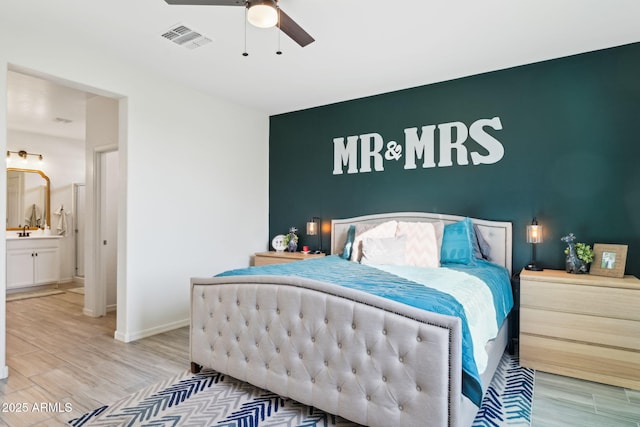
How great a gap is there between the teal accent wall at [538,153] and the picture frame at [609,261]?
25 cm

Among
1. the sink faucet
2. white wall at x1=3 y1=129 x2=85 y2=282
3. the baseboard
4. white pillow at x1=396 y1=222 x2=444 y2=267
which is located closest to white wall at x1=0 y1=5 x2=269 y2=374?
the baseboard

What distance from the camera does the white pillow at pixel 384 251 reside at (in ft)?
10.9

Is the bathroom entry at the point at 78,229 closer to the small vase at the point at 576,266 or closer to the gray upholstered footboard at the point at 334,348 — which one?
the gray upholstered footboard at the point at 334,348

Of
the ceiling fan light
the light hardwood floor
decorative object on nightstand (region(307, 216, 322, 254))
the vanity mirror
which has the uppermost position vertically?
the ceiling fan light

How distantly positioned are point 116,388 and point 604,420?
10.6ft

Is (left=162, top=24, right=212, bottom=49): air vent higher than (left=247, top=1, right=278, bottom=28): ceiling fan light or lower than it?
higher

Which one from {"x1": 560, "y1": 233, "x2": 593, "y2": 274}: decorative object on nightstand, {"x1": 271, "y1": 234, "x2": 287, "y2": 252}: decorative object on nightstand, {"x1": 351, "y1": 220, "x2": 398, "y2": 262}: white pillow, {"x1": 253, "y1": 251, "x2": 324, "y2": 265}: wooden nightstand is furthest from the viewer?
{"x1": 271, "y1": 234, "x2": 287, "y2": 252}: decorative object on nightstand

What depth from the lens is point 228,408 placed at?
230cm

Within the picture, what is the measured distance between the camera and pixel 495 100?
363 centimetres

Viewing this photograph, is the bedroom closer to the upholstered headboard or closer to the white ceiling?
the upholstered headboard

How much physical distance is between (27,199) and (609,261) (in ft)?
26.9

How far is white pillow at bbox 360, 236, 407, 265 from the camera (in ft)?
10.9

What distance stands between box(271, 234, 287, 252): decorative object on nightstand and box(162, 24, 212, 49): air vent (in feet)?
8.79

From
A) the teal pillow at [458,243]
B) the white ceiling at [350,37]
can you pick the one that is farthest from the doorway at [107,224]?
the teal pillow at [458,243]
